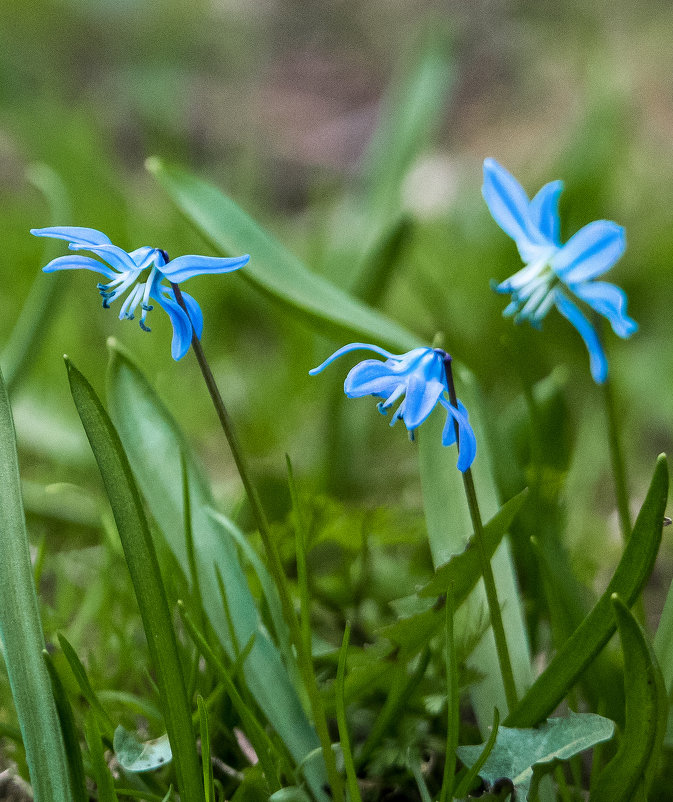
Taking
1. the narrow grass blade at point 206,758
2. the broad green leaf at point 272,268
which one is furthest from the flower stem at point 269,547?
the broad green leaf at point 272,268

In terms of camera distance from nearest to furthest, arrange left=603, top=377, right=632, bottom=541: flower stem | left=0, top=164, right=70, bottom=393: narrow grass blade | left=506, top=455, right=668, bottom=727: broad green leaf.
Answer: left=506, top=455, right=668, bottom=727: broad green leaf < left=603, top=377, right=632, bottom=541: flower stem < left=0, top=164, right=70, bottom=393: narrow grass blade

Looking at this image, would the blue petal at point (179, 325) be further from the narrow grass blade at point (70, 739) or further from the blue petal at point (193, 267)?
the narrow grass blade at point (70, 739)

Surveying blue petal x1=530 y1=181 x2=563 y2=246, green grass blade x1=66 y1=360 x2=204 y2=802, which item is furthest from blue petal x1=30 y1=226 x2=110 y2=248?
blue petal x1=530 y1=181 x2=563 y2=246

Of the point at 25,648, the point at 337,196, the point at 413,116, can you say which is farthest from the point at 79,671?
the point at 337,196

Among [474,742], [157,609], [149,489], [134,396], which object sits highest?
[134,396]

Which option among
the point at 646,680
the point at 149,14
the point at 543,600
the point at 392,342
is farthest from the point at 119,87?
the point at 646,680

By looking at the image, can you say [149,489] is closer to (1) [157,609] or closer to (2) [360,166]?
(1) [157,609]

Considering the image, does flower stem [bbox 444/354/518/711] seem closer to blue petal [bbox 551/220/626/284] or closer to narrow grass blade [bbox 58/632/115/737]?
blue petal [bbox 551/220/626/284]
